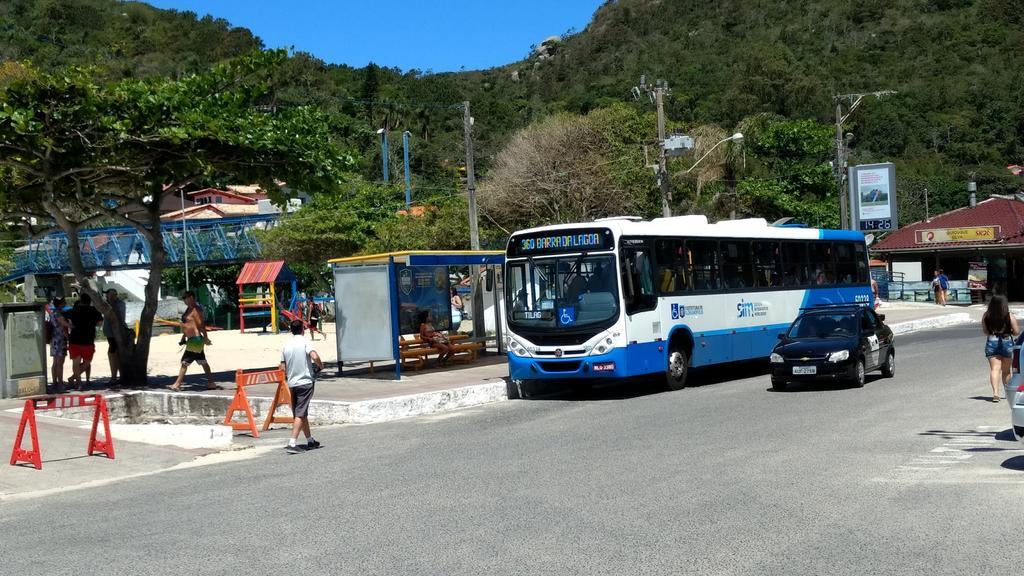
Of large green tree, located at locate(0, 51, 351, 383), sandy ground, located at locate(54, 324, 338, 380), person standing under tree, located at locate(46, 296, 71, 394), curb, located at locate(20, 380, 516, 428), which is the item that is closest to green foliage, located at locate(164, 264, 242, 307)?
sandy ground, located at locate(54, 324, 338, 380)

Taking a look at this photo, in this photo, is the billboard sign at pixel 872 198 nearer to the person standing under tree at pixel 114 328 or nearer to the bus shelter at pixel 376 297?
the bus shelter at pixel 376 297

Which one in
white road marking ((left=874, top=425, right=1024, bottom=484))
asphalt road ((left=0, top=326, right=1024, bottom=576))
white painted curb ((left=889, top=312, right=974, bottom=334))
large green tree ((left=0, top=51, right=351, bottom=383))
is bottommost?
white road marking ((left=874, top=425, right=1024, bottom=484))

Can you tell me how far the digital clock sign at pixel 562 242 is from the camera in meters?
17.7

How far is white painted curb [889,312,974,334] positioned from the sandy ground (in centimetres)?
1856

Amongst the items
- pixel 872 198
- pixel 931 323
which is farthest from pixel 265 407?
pixel 872 198

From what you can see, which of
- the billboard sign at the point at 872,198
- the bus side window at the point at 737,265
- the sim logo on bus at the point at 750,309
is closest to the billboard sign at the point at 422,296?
the bus side window at the point at 737,265

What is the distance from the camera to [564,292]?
706 inches

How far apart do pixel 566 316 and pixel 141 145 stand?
8322 millimetres

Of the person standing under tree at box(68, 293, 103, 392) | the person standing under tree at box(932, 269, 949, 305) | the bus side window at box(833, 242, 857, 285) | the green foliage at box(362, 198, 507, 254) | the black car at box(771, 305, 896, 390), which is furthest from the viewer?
the green foliage at box(362, 198, 507, 254)

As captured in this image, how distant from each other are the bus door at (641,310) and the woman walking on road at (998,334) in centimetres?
557

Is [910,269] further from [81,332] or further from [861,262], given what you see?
[81,332]

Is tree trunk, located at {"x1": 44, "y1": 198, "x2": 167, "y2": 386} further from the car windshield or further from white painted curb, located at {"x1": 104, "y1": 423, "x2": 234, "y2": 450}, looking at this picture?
the car windshield

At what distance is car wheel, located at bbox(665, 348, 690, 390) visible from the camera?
18.8m

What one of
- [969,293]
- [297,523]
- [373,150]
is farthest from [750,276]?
[373,150]
